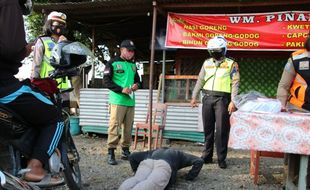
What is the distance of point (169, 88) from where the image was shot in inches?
342

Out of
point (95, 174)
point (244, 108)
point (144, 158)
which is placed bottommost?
point (95, 174)

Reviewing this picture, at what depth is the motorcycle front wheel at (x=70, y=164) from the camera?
12.1 feet

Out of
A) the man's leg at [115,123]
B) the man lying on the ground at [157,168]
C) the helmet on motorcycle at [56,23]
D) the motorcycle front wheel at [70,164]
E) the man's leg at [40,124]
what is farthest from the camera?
the man's leg at [115,123]

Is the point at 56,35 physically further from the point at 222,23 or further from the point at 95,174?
the point at 222,23

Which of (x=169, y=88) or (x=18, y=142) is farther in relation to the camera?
(x=169, y=88)

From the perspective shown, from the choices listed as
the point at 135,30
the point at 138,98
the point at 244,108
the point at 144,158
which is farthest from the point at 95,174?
the point at 135,30

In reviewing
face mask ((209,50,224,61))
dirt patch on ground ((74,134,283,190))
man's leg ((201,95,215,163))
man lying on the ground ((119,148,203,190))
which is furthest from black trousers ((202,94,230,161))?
man lying on the ground ((119,148,203,190))

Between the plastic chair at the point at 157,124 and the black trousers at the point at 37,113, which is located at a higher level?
the black trousers at the point at 37,113

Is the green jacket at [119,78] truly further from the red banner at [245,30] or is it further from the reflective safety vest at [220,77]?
the red banner at [245,30]

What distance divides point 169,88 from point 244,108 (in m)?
4.56

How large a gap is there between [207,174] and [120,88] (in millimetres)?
1842

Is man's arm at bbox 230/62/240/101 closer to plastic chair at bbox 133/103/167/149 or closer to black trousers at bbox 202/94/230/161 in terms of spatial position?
black trousers at bbox 202/94/230/161

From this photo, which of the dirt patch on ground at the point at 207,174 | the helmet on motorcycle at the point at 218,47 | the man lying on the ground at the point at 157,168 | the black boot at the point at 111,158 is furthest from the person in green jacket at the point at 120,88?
the helmet on motorcycle at the point at 218,47

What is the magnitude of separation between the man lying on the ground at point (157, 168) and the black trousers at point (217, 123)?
91 cm
